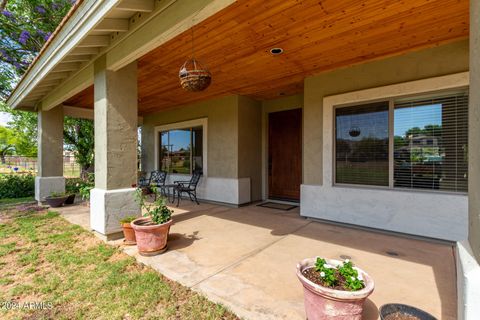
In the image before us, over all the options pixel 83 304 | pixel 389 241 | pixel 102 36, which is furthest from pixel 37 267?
pixel 389 241

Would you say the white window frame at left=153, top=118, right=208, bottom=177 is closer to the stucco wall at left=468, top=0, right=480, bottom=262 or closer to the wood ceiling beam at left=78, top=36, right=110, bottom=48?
the wood ceiling beam at left=78, top=36, right=110, bottom=48

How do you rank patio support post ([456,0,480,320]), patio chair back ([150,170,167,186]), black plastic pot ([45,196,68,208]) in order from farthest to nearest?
patio chair back ([150,170,167,186]) < black plastic pot ([45,196,68,208]) < patio support post ([456,0,480,320])

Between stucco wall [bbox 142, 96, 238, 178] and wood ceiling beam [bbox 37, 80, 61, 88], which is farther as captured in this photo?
stucco wall [bbox 142, 96, 238, 178]

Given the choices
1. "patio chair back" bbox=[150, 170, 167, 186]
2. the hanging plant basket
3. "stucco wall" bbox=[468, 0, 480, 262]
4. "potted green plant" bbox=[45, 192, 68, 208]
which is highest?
the hanging plant basket

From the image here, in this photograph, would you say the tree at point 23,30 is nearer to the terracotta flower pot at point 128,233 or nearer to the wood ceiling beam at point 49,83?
the wood ceiling beam at point 49,83

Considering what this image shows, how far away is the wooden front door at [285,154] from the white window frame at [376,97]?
1.56 m

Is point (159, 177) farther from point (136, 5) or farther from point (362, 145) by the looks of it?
point (362, 145)

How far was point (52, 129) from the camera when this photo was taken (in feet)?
19.5

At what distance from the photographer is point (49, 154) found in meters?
5.87

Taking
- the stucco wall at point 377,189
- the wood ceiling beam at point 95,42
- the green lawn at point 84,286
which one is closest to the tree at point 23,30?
the wood ceiling beam at point 95,42

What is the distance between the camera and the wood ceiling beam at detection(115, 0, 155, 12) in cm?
236

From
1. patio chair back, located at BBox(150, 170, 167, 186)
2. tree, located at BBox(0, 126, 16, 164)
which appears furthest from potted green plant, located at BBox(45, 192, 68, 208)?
tree, located at BBox(0, 126, 16, 164)

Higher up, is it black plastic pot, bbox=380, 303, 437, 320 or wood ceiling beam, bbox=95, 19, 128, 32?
wood ceiling beam, bbox=95, 19, 128, 32

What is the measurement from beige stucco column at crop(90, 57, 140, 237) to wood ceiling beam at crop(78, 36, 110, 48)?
0.20 m
